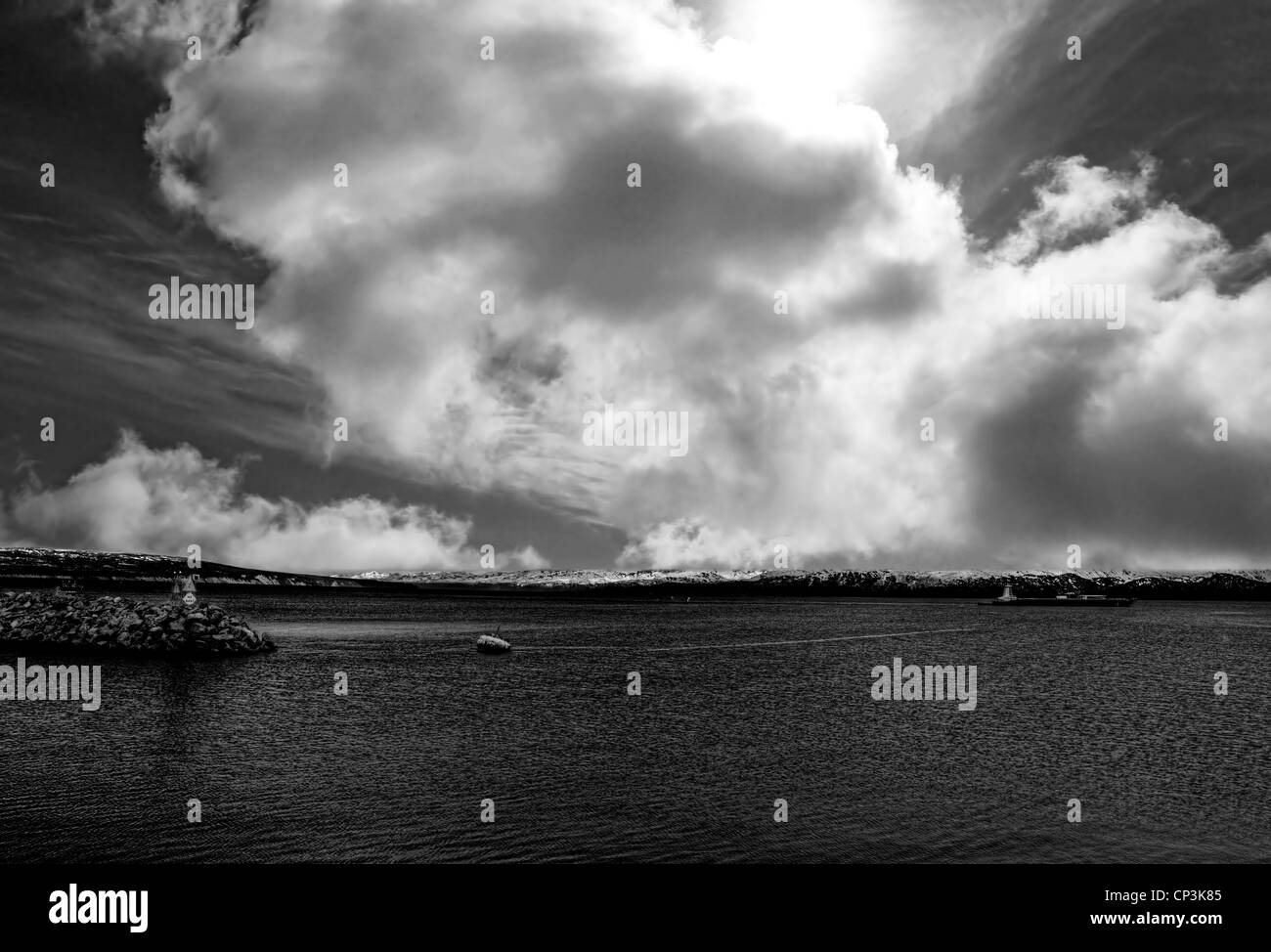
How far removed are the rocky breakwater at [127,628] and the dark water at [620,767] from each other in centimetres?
579

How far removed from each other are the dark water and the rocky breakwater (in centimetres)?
579

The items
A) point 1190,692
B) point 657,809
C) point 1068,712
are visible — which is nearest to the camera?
point 657,809

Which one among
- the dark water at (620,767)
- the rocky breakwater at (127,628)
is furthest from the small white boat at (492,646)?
the rocky breakwater at (127,628)

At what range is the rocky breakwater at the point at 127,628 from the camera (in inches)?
2707

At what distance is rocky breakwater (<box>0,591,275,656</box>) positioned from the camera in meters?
68.8

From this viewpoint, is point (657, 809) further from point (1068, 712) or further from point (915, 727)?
point (1068, 712)
